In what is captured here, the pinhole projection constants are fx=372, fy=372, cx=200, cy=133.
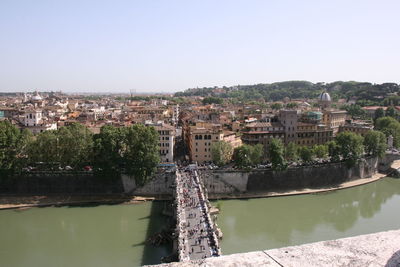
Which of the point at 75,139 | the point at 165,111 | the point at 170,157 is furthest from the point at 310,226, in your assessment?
Result: the point at 165,111

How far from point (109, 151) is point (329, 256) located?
72.7 ft

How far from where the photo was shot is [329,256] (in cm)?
219

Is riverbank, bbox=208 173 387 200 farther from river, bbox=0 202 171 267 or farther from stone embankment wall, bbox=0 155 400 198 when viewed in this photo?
river, bbox=0 202 171 267

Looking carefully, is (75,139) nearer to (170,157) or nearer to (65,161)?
(65,161)

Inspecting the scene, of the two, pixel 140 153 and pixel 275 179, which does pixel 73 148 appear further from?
pixel 275 179

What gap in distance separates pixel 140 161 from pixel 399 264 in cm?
2132

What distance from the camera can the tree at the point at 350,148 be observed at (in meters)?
27.1

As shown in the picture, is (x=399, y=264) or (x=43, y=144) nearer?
(x=399, y=264)

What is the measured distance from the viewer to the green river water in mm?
14992

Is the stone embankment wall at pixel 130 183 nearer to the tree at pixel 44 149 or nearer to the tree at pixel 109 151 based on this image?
the tree at pixel 109 151

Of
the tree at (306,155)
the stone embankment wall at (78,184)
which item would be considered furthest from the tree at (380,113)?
the stone embankment wall at (78,184)

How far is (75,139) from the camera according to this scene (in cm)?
2433

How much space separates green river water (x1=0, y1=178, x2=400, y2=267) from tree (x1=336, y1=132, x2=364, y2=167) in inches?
136

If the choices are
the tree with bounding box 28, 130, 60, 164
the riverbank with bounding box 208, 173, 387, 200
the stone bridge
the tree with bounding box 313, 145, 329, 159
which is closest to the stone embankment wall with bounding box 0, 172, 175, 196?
the tree with bounding box 28, 130, 60, 164
